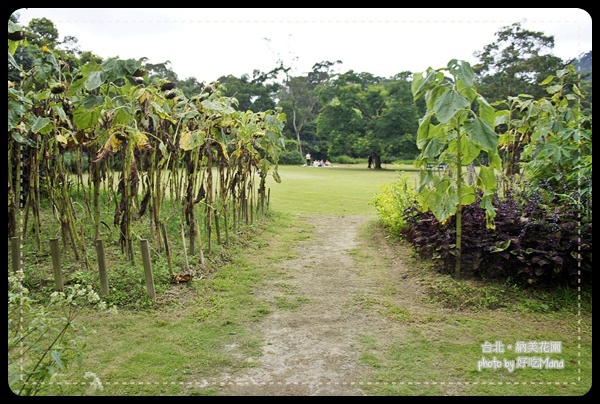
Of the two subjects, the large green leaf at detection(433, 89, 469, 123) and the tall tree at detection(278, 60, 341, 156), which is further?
the tall tree at detection(278, 60, 341, 156)

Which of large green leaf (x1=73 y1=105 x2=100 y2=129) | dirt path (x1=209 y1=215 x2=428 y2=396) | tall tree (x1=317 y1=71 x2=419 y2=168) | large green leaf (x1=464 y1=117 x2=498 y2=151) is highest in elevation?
tall tree (x1=317 y1=71 x2=419 y2=168)

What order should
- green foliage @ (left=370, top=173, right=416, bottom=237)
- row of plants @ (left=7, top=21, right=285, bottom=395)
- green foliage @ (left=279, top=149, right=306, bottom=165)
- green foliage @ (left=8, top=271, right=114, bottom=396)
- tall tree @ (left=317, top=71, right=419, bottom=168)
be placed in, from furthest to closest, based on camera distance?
1. green foliage @ (left=279, top=149, right=306, bottom=165)
2. tall tree @ (left=317, top=71, right=419, bottom=168)
3. green foliage @ (left=370, top=173, right=416, bottom=237)
4. row of plants @ (left=7, top=21, right=285, bottom=395)
5. green foliage @ (left=8, top=271, right=114, bottom=396)

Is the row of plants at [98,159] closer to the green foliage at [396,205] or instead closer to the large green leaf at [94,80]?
the large green leaf at [94,80]

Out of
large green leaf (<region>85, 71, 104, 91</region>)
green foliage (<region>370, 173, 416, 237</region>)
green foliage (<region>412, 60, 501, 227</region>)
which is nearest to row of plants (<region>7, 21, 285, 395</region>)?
large green leaf (<region>85, 71, 104, 91</region>)

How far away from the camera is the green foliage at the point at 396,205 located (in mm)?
5410

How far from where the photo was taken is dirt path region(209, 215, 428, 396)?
2.11m

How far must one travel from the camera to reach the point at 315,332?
2.75 metres

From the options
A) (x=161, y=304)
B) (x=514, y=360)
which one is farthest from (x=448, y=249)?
(x=161, y=304)

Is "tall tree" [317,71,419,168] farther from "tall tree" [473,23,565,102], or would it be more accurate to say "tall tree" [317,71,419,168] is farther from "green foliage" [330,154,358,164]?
"tall tree" [473,23,565,102]

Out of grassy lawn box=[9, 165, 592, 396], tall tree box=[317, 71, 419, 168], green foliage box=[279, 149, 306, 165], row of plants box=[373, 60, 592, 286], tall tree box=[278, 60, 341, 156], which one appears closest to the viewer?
grassy lawn box=[9, 165, 592, 396]

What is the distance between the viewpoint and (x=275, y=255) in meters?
4.79

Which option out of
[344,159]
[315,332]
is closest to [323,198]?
[315,332]

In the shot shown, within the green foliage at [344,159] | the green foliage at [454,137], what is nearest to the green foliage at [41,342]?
the green foliage at [454,137]

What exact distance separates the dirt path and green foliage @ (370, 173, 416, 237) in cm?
100
